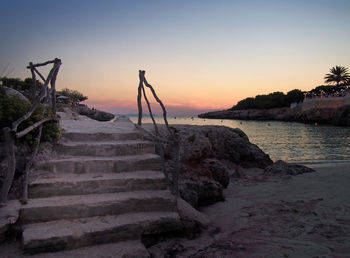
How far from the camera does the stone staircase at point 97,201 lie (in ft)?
9.33

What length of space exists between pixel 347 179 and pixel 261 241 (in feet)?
15.0

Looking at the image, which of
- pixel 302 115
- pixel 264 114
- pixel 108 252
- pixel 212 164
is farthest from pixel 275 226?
pixel 264 114

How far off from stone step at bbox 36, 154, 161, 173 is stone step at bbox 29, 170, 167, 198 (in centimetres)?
12

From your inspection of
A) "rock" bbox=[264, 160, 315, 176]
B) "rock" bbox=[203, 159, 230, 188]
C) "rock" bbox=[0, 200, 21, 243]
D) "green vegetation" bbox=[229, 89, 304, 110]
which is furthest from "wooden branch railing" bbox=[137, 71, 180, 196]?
"green vegetation" bbox=[229, 89, 304, 110]

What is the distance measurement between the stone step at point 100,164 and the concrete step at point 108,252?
140 cm

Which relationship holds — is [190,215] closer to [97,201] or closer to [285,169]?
[97,201]

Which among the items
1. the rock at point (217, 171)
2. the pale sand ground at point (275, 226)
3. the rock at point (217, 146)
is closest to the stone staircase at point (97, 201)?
the pale sand ground at point (275, 226)

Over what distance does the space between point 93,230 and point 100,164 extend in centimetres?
133

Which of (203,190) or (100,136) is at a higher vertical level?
(100,136)

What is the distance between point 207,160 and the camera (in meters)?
5.92

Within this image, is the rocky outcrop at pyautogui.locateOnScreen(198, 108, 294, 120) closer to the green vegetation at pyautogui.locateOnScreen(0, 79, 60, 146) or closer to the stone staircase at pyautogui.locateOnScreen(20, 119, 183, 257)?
the stone staircase at pyautogui.locateOnScreen(20, 119, 183, 257)

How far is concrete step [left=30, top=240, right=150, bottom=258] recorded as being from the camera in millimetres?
2672

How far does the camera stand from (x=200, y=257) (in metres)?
2.84

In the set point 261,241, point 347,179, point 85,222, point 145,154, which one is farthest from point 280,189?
point 85,222
